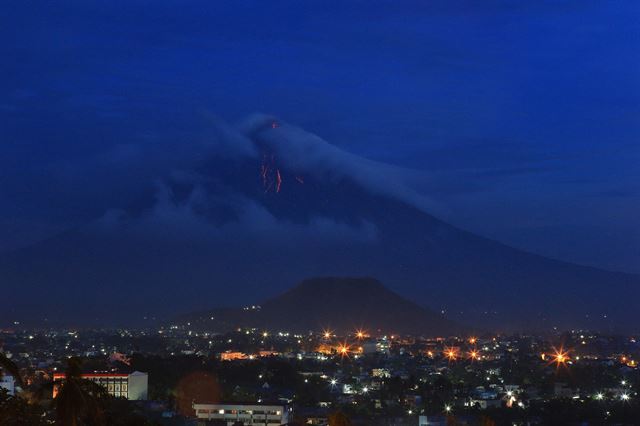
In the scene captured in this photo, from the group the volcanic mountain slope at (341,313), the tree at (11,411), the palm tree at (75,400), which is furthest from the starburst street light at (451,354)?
the palm tree at (75,400)

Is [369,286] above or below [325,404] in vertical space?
above

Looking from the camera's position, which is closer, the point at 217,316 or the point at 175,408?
the point at 175,408

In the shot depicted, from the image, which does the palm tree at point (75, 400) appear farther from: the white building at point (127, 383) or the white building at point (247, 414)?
the white building at point (127, 383)

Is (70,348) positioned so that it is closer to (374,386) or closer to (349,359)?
(349,359)

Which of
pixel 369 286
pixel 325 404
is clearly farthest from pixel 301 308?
pixel 325 404

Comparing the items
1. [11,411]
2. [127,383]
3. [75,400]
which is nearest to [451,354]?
[127,383]

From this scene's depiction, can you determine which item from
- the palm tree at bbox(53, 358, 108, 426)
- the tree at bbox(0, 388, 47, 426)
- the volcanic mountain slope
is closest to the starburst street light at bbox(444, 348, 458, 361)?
the volcanic mountain slope
